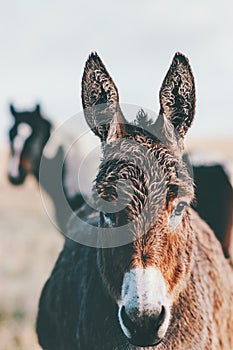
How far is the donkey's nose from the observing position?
346 cm

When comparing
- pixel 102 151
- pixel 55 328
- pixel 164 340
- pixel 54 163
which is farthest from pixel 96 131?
pixel 54 163

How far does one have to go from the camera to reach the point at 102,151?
4.06 metres

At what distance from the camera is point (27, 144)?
13.4 m

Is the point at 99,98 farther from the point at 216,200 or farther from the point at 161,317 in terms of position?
the point at 216,200

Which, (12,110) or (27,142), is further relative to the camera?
(12,110)

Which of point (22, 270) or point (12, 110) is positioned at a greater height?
point (12, 110)

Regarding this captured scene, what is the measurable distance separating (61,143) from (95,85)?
27.6 feet

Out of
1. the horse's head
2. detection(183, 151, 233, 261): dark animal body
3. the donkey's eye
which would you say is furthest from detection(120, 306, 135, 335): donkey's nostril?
the horse's head

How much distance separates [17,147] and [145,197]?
→ 10.1 metres

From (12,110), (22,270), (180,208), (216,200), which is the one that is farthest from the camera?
(12,110)

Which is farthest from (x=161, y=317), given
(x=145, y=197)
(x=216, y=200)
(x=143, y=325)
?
(x=216, y=200)

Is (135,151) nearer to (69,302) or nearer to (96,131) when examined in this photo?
(96,131)

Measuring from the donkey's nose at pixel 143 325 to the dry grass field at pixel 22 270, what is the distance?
3.78 meters

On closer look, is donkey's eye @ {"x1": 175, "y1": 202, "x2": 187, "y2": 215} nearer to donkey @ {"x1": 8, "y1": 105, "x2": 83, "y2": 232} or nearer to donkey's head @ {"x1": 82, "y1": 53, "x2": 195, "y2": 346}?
donkey's head @ {"x1": 82, "y1": 53, "x2": 195, "y2": 346}
